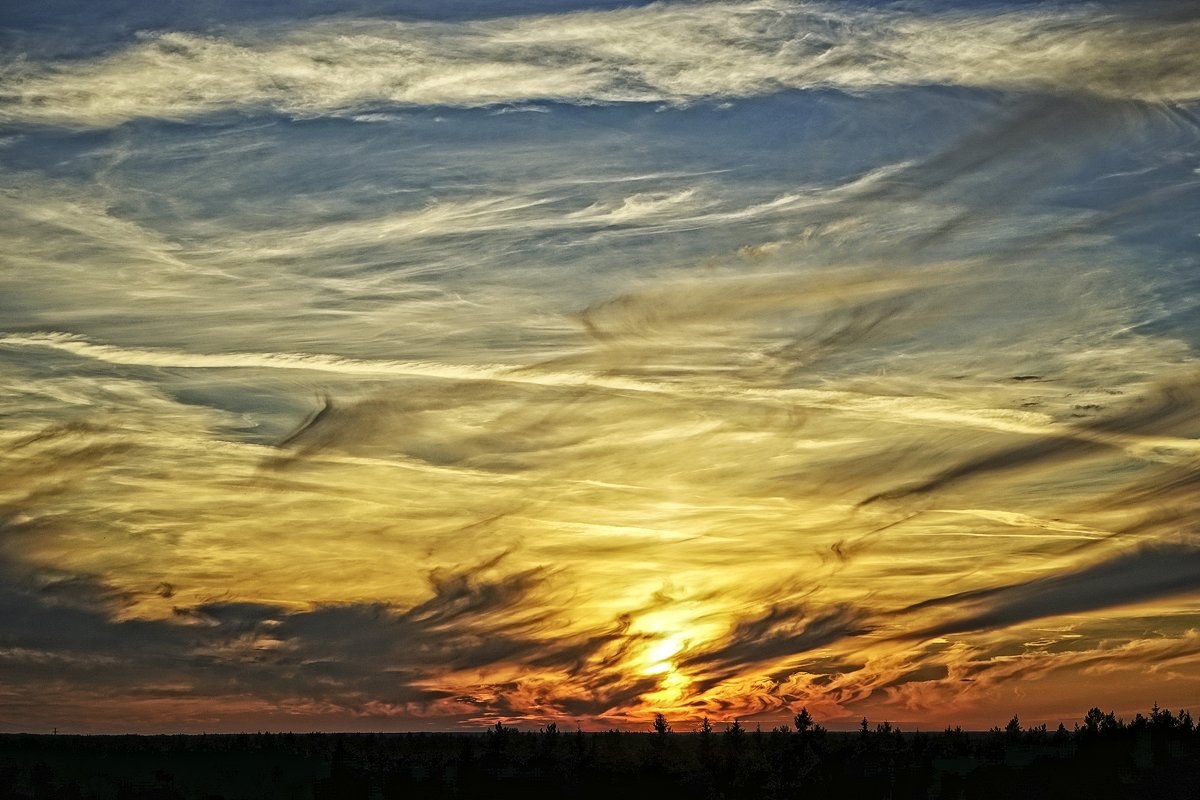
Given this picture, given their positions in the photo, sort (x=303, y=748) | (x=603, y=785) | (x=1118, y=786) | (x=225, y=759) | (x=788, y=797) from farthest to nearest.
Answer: (x=303, y=748)
(x=225, y=759)
(x=603, y=785)
(x=788, y=797)
(x=1118, y=786)

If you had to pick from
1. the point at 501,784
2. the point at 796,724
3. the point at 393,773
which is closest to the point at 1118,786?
the point at 796,724

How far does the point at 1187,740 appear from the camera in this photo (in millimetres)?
49969

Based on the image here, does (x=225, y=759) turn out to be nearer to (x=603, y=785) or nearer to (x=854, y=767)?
(x=603, y=785)

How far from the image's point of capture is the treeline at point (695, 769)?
4797cm

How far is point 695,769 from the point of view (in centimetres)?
5416

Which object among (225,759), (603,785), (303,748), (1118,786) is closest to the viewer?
(1118,786)

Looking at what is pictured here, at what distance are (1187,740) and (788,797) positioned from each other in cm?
1450

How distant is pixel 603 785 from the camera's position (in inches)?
2132

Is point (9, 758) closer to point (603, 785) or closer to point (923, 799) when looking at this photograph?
point (603, 785)

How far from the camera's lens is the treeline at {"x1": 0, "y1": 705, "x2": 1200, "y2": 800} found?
1889 inches

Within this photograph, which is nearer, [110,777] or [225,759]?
[110,777]

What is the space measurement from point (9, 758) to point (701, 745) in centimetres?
3326

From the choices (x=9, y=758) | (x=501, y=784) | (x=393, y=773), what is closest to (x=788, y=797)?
(x=501, y=784)

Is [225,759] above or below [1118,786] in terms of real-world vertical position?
below
